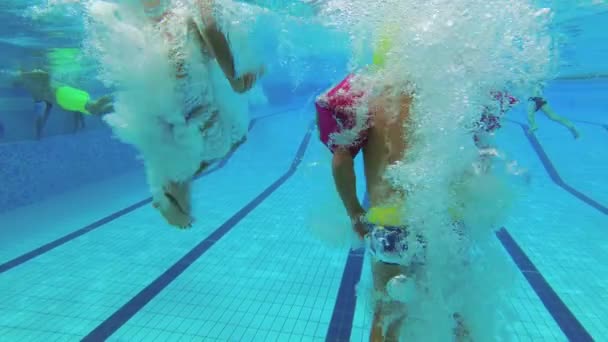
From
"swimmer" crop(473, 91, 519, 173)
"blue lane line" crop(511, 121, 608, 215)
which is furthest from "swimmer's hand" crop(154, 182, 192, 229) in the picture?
"blue lane line" crop(511, 121, 608, 215)

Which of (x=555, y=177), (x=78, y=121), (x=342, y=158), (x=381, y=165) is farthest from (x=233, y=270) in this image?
(x=555, y=177)

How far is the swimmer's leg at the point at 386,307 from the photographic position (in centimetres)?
192

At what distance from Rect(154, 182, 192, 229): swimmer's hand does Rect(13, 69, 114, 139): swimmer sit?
17.7ft

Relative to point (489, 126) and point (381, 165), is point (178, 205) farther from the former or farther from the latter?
point (489, 126)

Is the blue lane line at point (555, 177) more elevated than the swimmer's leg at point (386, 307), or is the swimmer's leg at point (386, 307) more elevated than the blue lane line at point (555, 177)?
the swimmer's leg at point (386, 307)

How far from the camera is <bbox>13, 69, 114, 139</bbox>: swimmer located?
23.4ft

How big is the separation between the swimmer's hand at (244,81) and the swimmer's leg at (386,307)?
1.12 metres

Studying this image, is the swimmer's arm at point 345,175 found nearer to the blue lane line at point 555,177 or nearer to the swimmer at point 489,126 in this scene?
the swimmer at point 489,126

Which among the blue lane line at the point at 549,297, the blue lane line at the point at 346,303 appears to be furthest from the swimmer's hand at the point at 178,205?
the blue lane line at the point at 549,297

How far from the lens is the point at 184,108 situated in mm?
1874

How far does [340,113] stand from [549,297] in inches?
143

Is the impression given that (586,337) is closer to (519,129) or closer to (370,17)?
(370,17)

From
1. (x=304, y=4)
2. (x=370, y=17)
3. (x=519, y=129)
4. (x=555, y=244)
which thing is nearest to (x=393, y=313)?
(x=370, y=17)

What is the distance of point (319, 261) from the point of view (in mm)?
4949
